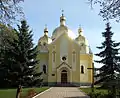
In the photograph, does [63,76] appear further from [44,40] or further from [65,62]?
[44,40]

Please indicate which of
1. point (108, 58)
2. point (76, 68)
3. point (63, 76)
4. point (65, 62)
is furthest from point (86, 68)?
point (108, 58)

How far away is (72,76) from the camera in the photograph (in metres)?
49.6

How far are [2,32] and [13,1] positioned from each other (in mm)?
1477

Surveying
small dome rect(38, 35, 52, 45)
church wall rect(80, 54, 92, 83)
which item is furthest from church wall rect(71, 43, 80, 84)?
small dome rect(38, 35, 52, 45)

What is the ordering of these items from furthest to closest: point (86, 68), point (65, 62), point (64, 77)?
point (86, 68) → point (65, 62) → point (64, 77)

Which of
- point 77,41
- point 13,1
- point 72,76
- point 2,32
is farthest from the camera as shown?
point 77,41

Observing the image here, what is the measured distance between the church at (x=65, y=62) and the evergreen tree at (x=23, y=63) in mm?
15946

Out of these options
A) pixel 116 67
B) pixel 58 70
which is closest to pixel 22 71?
pixel 116 67

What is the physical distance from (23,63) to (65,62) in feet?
63.0

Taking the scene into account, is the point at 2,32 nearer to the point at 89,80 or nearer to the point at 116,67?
the point at 116,67

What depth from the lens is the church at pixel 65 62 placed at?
49.6 meters

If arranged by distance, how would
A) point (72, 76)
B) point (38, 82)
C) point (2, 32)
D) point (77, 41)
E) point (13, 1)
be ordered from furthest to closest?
1. point (77, 41)
2. point (72, 76)
3. point (38, 82)
4. point (2, 32)
5. point (13, 1)

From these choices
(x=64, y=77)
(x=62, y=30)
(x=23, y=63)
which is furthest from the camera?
(x=62, y=30)

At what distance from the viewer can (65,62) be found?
49.9m
